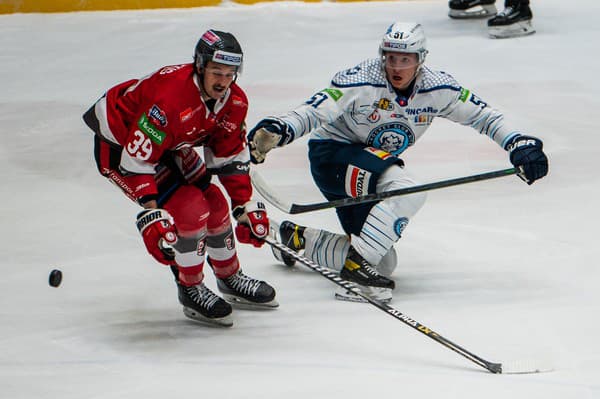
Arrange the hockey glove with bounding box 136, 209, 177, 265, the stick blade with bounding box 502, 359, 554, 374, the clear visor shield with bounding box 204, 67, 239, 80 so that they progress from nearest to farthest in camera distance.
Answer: the stick blade with bounding box 502, 359, 554, 374, the hockey glove with bounding box 136, 209, 177, 265, the clear visor shield with bounding box 204, 67, 239, 80

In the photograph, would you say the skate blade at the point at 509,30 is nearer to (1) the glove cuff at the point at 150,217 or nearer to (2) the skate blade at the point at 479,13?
(2) the skate blade at the point at 479,13

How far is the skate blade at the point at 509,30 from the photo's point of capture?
7.77 meters

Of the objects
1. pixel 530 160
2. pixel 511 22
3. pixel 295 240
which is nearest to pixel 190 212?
pixel 295 240

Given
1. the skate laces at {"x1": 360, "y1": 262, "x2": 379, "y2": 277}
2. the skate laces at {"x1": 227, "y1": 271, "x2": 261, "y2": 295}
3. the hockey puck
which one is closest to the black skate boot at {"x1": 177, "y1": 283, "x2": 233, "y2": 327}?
the skate laces at {"x1": 227, "y1": 271, "x2": 261, "y2": 295}

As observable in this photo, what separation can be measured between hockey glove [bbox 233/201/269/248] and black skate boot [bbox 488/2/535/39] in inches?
179

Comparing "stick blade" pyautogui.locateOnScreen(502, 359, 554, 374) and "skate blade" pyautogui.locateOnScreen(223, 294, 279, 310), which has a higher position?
"stick blade" pyautogui.locateOnScreen(502, 359, 554, 374)

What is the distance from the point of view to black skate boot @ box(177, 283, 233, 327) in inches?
142

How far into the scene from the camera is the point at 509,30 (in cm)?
778

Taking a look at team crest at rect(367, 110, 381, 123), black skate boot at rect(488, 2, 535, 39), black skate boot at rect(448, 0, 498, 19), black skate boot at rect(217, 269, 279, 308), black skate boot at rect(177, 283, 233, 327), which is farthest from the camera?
black skate boot at rect(448, 0, 498, 19)

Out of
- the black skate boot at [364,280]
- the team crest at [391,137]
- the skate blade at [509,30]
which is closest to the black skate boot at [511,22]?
the skate blade at [509,30]

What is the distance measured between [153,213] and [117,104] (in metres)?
0.47

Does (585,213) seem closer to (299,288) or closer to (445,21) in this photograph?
(299,288)

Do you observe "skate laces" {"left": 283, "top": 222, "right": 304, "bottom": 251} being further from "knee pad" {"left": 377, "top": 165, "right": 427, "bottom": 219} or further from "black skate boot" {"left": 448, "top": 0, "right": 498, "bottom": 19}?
"black skate boot" {"left": 448, "top": 0, "right": 498, "bottom": 19}

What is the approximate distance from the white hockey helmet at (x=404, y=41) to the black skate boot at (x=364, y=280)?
0.75 meters
